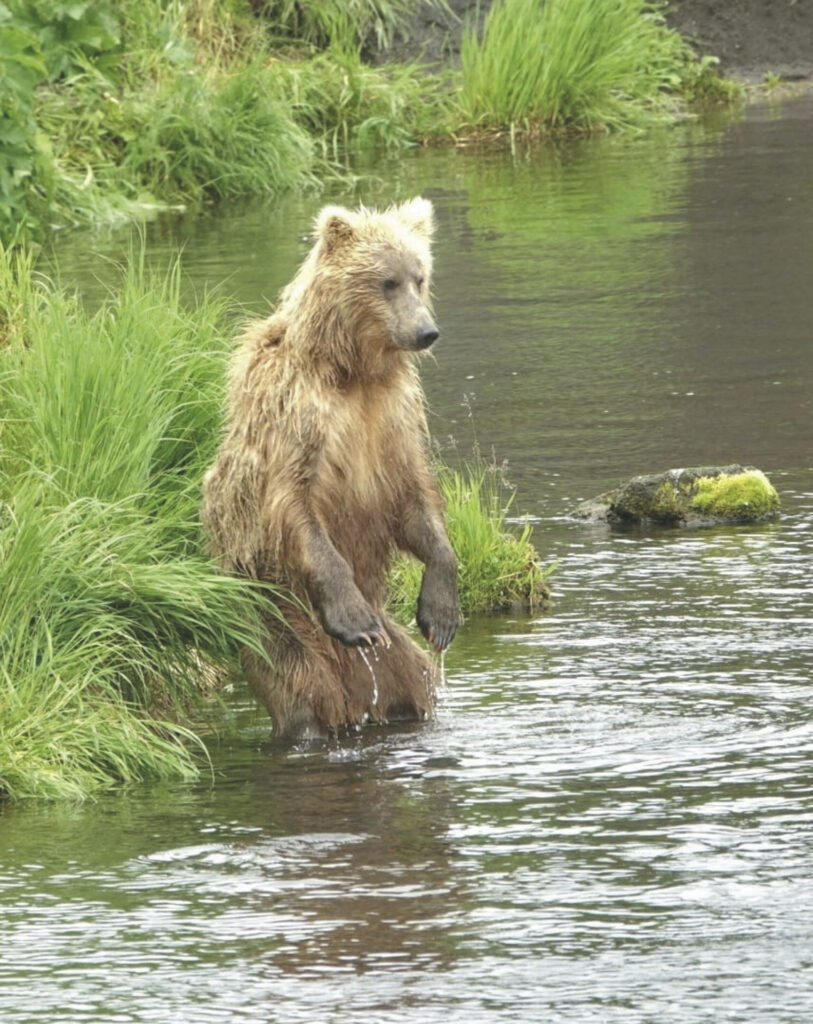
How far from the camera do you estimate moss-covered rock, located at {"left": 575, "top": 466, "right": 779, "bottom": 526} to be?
8086 millimetres

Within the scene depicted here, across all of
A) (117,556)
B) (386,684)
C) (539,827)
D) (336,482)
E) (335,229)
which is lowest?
(539,827)

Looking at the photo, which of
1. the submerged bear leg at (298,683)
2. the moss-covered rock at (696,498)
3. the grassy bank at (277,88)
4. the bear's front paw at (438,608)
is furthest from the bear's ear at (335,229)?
the grassy bank at (277,88)

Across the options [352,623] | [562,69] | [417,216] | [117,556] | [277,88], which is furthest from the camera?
[562,69]

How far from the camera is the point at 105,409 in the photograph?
6.76 metres

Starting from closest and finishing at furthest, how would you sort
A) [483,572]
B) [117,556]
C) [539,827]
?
1. [539,827]
2. [117,556]
3. [483,572]

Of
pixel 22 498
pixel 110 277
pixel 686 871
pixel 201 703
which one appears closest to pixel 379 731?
pixel 201 703

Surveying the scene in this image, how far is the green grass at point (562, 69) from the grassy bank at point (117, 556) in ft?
39.3

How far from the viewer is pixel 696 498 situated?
26.7 feet

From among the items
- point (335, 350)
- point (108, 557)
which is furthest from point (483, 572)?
point (108, 557)

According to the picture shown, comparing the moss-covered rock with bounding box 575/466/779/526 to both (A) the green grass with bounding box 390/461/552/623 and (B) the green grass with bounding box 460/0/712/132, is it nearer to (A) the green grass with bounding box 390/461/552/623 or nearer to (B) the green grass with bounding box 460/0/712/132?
(A) the green grass with bounding box 390/461/552/623

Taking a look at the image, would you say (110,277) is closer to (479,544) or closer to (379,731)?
(479,544)

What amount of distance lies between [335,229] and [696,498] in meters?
2.40

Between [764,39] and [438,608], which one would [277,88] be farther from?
[438,608]

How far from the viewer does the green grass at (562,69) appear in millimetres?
19047
